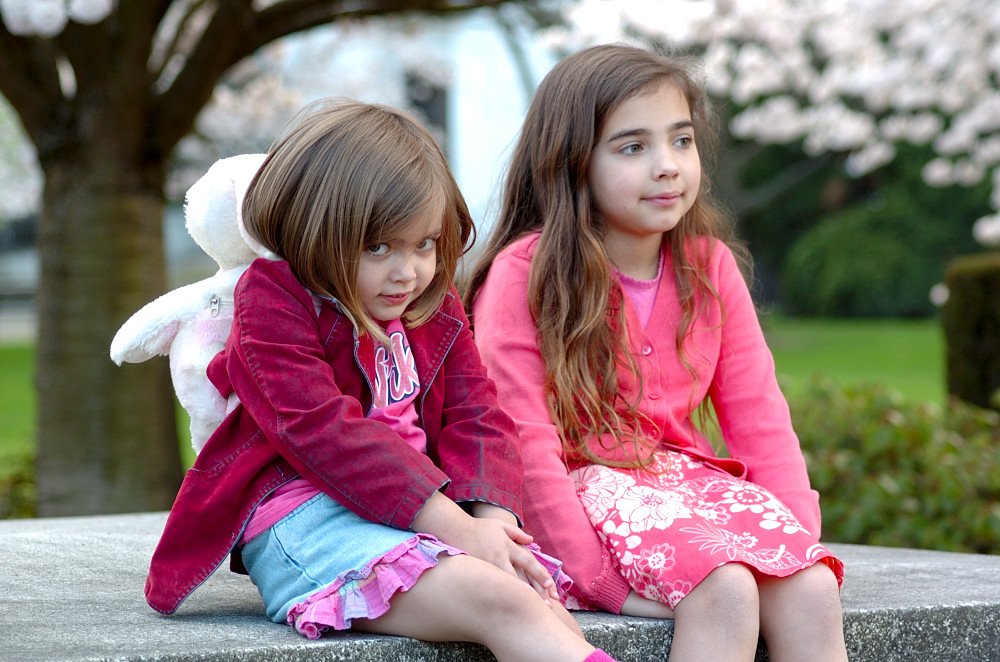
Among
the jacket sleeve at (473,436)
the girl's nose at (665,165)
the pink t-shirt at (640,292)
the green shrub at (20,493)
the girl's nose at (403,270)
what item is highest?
the girl's nose at (665,165)

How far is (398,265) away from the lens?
2.00m

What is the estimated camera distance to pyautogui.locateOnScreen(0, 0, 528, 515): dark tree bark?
445cm

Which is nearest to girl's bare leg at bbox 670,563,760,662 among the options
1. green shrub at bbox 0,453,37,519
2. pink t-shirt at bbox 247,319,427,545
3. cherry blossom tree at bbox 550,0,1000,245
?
pink t-shirt at bbox 247,319,427,545

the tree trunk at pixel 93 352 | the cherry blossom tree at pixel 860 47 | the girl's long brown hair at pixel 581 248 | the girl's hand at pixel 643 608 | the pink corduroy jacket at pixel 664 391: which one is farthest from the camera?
the cherry blossom tree at pixel 860 47

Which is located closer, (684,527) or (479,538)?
(479,538)

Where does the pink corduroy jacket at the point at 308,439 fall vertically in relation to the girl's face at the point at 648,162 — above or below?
below

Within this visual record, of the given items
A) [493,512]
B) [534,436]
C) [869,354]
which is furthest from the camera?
[869,354]

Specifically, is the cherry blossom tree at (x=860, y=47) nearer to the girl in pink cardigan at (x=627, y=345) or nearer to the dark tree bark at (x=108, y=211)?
the dark tree bark at (x=108, y=211)

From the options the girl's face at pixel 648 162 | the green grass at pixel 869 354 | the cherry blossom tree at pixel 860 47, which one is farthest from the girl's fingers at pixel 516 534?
the green grass at pixel 869 354

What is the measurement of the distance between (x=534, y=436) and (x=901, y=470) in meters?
2.67

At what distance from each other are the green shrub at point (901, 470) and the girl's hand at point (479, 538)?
243cm

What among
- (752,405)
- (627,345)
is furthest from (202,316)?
(752,405)

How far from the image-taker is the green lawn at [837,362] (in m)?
10.6

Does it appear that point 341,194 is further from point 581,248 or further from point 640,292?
point 640,292
